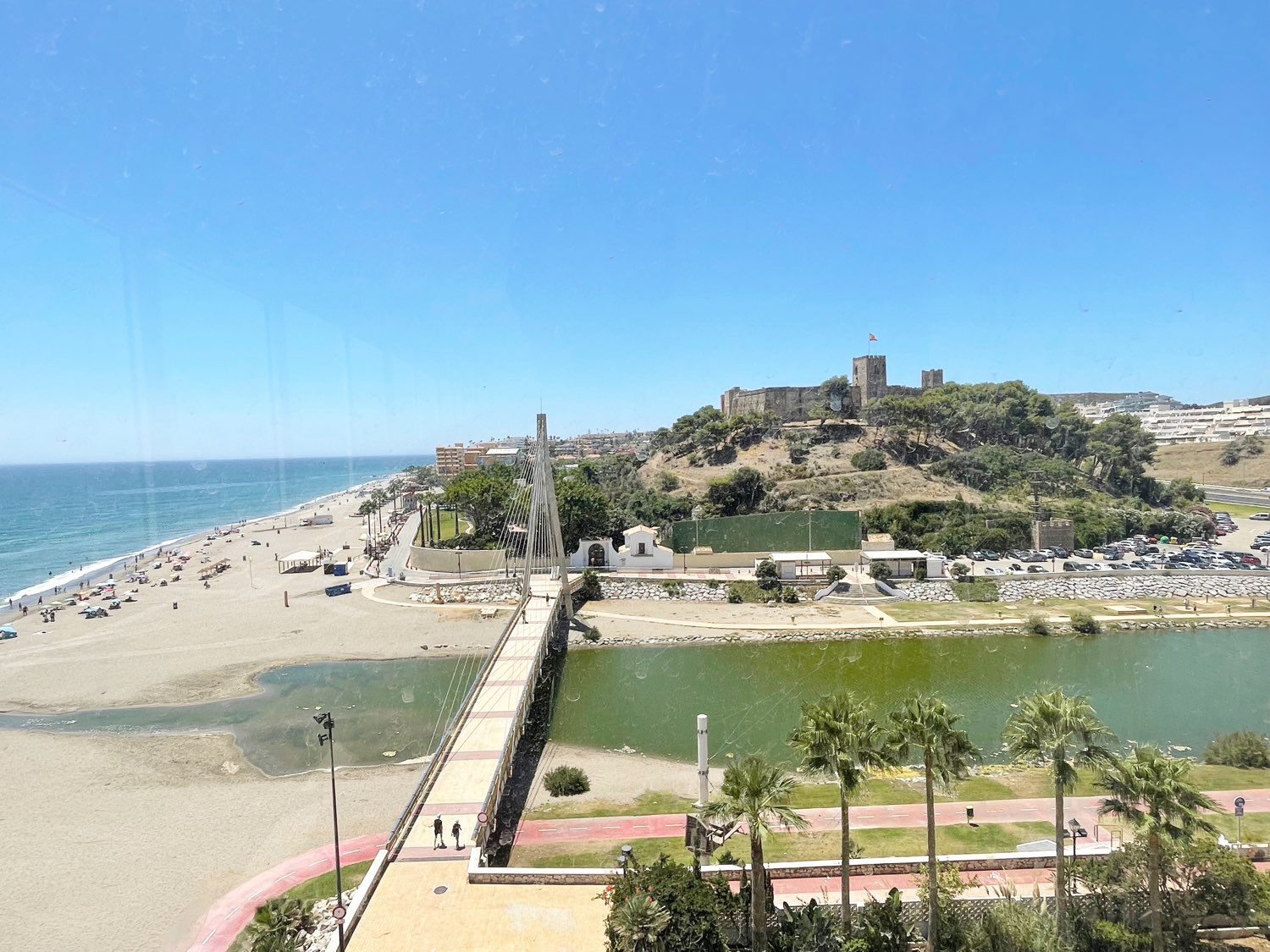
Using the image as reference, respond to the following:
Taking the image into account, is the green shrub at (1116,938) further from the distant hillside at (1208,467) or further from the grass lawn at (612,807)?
the distant hillside at (1208,467)

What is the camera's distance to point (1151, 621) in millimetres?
20453

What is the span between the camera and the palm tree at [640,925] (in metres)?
5.37

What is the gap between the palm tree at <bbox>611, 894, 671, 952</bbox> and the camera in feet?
17.6

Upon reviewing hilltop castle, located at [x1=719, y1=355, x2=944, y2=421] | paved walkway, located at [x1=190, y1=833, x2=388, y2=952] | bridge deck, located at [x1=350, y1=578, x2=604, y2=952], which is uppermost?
hilltop castle, located at [x1=719, y1=355, x2=944, y2=421]

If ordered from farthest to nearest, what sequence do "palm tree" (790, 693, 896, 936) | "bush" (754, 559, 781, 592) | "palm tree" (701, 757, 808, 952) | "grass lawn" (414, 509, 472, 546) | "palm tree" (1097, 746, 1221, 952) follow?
"grass lawn" (414, 509, 472, 546), "bush" (754, 559, 781, 592), "palm tree" (790, 693, 896, 936), "palm tree" (701, 757, 808, 952), "palm tree" (1097, 746, 1221, 952)

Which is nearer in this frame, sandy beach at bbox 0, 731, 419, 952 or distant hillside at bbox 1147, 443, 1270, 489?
sandy beach at bbox 0, 731, 419, 952

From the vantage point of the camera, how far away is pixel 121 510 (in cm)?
5253

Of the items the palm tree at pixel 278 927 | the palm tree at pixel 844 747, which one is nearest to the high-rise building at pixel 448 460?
the palm tree at pixel 278 927

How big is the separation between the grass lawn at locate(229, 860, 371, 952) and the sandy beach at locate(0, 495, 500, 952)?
1.02m

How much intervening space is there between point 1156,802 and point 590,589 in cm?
2087

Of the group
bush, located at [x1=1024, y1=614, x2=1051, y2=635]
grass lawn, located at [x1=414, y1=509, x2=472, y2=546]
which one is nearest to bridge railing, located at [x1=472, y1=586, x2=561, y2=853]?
bush, located at [x1=1024, y1=614, x2=1051, y2=635]

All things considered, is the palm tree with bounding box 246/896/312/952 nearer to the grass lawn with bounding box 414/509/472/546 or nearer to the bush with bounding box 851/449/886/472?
the grass lawn with bounding box 414/509/472/546

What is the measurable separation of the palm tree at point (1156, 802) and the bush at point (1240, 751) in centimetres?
740

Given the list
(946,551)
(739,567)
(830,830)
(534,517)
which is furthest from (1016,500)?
(830,830)
